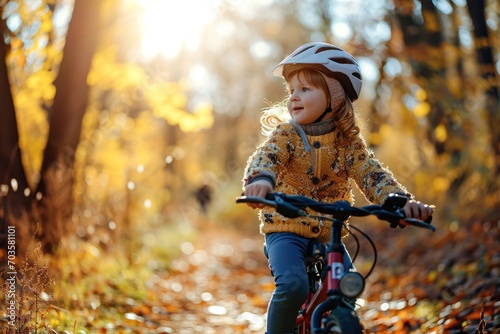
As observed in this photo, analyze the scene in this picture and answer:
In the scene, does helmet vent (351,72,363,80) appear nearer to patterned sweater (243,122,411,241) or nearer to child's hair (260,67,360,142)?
child's hair (260,67,360,142)

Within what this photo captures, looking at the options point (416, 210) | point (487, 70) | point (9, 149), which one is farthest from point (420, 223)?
point (9, 149)

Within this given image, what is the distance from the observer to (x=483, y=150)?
8.89 m

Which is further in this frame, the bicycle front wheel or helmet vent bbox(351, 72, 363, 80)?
helmet vent bbox(351, 72, 363, 80)

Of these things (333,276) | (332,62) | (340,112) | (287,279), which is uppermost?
(332,62)

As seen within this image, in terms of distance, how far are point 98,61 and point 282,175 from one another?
644cm

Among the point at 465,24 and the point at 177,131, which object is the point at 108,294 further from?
the point at 177,131

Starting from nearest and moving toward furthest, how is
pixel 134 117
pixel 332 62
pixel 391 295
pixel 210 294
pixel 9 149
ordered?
pixel 332 62
pixel 9 149
pixel 391 295
pixel 210 294
pixel 134 117

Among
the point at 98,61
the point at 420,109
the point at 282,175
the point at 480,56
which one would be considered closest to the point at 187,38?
the point at 98,61

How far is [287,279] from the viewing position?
3.17 metres

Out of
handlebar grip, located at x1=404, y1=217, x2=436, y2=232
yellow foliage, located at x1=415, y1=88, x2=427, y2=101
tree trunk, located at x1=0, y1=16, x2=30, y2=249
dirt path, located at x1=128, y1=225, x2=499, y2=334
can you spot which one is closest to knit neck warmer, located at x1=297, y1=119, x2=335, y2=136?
handlebar grip, located at x1=404, y1=217, x2=436, y2=232

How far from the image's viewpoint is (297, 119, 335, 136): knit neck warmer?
3.55 metres

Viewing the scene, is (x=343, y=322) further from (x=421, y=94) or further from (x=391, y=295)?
(x=421, y=94)

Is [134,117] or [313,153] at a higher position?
[134,117]

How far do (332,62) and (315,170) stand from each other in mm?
620
